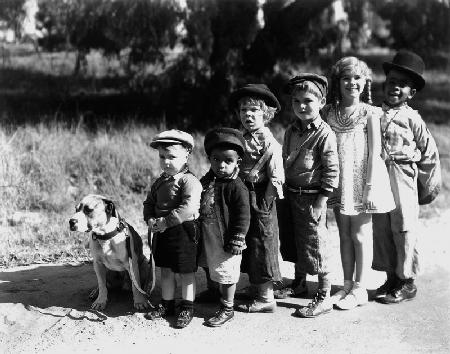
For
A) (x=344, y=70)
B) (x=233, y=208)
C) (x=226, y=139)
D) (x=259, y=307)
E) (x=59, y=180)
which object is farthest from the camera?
(x=59, y=180)

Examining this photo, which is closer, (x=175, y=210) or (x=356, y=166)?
(x=175, y=210)

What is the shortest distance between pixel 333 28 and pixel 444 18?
2.57m

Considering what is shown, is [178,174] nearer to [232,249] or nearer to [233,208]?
[233,208]

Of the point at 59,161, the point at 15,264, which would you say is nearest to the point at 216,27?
the point at 59,161

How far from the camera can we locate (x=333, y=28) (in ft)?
37.9

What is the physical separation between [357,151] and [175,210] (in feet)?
4.48

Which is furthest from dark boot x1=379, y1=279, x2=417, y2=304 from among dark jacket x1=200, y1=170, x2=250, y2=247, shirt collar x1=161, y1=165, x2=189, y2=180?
shirt collar x1=161, y1=165, x2=189, y2=180

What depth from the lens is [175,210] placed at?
159 inches

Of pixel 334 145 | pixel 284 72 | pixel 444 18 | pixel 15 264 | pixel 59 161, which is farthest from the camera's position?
pixel 444 18

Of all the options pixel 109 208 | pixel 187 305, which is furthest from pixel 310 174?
pixel 109 208

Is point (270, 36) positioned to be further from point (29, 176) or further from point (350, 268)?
point (350, 268)

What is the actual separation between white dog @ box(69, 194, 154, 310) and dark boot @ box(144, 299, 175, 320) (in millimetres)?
97

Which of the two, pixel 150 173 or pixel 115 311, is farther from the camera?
pixel 150 173

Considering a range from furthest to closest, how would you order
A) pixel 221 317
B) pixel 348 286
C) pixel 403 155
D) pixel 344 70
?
pixel 348 286
pixel 403 155
pixel 344 70
pixel 221 317
